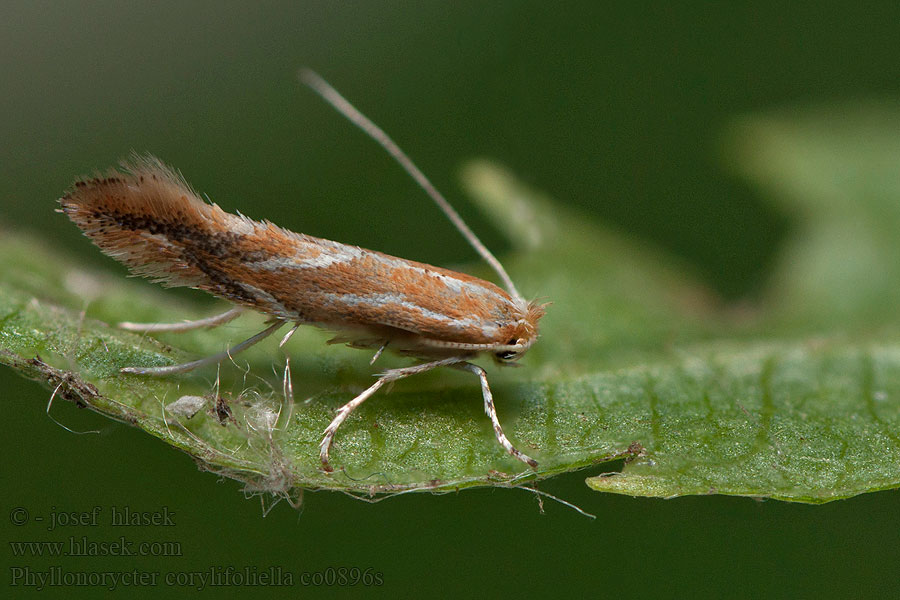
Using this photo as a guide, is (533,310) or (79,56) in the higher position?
(79,56)

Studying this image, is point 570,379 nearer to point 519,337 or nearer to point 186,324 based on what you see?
point 519,337

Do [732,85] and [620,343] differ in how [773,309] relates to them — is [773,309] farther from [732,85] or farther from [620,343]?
[732,85]

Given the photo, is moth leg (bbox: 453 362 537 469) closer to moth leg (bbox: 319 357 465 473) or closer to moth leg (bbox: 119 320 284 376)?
moth leg (bbox: 319 357 465 473)

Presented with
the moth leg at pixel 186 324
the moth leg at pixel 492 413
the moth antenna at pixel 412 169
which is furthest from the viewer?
the moth antenna at pixel 412 169

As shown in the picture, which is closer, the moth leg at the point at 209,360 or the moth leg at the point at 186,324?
the moth leg at the point at 209,360

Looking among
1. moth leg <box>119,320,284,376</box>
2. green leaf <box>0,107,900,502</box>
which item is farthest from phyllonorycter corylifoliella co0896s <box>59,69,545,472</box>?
green leaf <box>0,107,900,502</box>

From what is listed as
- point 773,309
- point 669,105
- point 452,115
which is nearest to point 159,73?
point 452,115

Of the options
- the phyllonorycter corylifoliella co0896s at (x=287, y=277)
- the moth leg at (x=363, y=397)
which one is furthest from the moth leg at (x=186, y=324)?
the moth leg at (x=363, y=397)

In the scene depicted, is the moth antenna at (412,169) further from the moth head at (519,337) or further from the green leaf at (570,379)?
the green leaf at (570,379)
